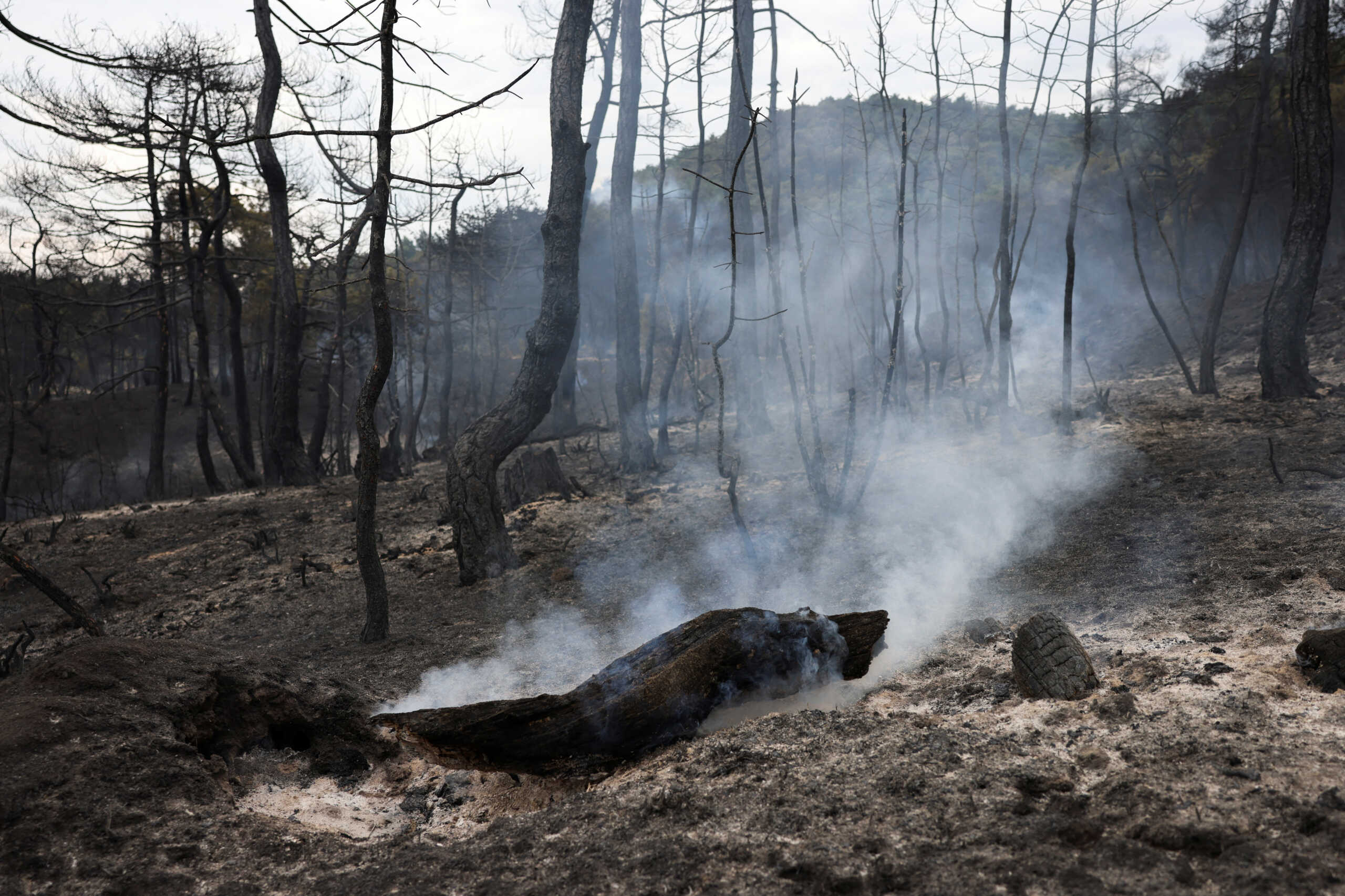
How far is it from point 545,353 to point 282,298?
6523mm

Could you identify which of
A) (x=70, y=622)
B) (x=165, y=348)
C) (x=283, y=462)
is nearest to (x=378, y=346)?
(x=70, y=622)

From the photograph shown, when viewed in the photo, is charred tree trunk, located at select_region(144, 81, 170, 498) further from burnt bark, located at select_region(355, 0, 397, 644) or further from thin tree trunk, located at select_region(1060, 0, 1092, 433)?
thin tree trunk, located at select_region(1060, 0, 1092, 433)

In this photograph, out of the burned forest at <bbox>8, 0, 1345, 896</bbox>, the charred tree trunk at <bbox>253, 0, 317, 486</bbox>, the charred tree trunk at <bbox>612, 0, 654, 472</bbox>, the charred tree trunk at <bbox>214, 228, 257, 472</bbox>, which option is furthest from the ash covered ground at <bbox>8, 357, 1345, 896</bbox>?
the charred tree trunk at <bbox>214, 228, 257, 472</bbox>

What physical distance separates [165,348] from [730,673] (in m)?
14.4

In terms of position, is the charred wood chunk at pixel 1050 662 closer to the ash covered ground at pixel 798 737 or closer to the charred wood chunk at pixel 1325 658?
the ash covered ground at pixel 798 737

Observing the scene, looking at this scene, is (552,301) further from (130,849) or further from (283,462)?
(283,462)

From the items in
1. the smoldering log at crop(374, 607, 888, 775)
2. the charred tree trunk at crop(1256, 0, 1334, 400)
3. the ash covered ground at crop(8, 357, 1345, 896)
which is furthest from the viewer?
the charred tree trunk at crop(1256, 0, 1334, 400)

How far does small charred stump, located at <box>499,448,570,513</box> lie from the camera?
29.3 ft

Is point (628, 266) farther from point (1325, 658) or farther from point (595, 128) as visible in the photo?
point (1325, 658)

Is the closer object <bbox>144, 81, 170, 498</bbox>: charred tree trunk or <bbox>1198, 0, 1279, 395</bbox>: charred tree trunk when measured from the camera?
<bbox>1198, 0, 1279, 395</bbox>: charred tree trunk

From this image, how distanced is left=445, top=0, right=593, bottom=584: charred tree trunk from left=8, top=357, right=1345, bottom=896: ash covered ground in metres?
0.43

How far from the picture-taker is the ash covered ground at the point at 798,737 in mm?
2229

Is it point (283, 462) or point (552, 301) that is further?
point (283, 462)

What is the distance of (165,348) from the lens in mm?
14273
